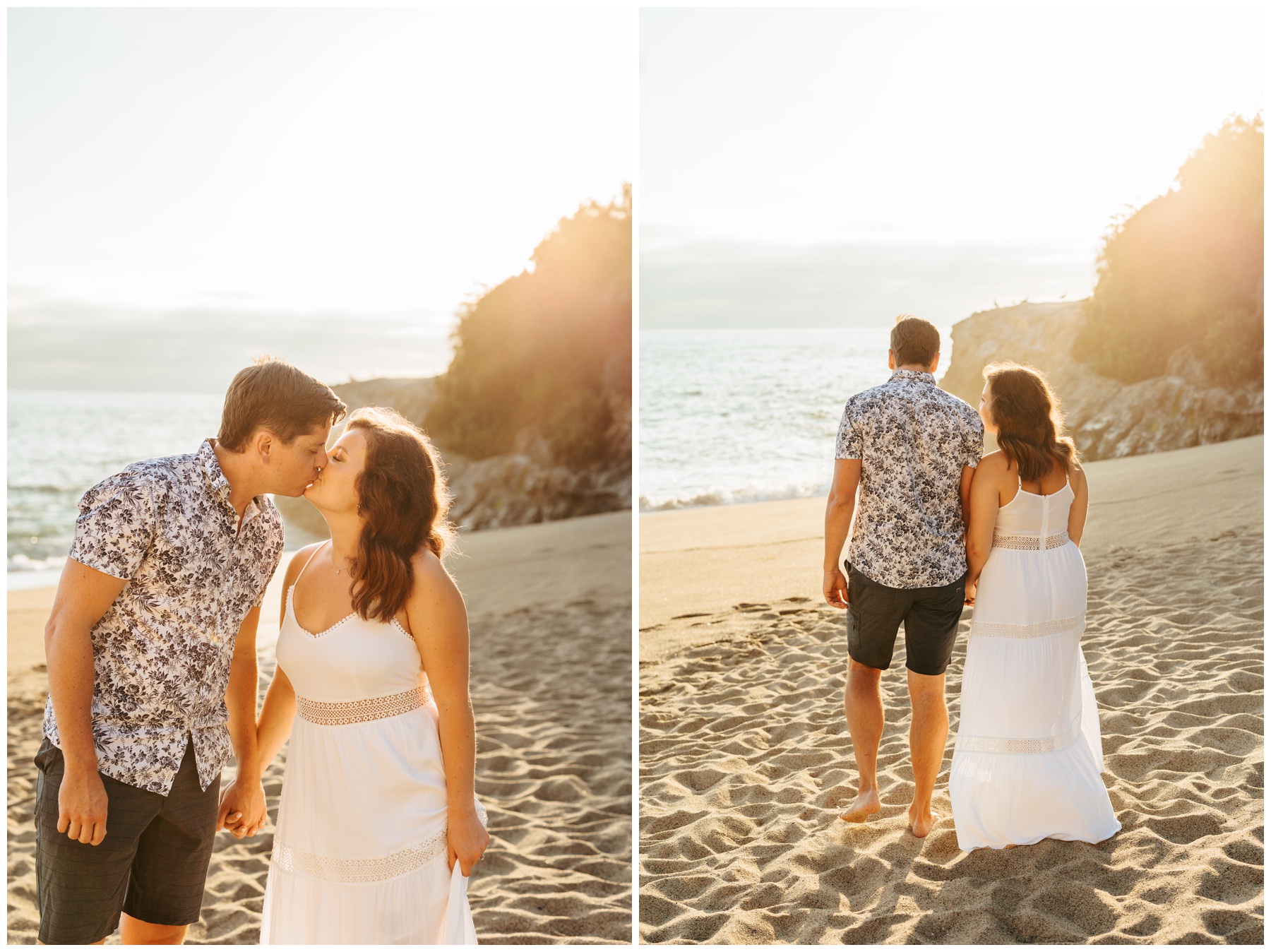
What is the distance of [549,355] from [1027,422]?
10.8 metres

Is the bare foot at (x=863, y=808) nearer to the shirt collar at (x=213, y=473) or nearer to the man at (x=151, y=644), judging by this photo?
the man at (x=151, y=644)

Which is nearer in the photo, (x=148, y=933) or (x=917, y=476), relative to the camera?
(x=148, y=933)

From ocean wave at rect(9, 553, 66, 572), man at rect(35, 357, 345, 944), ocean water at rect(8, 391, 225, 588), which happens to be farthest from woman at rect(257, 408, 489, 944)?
ocean water at rect(8, 391, 225, 588)

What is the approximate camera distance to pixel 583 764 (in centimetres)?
433

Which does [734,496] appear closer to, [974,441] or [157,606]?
[974,441]

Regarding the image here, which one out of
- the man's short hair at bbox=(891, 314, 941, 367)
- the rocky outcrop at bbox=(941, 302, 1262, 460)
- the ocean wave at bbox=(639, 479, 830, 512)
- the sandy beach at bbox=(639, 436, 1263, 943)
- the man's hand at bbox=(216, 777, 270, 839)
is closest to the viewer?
the man's hand at bbox=(216, 777, 270, 839)

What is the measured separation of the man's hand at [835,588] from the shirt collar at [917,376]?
26.6 inches

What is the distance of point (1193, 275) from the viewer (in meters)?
11.5

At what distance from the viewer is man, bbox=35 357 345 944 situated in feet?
5.70

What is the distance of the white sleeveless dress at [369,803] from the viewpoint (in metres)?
1.82

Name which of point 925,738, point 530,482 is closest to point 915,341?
point 925,738

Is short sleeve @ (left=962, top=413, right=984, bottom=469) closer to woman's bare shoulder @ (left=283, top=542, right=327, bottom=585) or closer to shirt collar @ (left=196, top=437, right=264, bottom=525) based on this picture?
woman's bare shoulder @ (left=283, top=542, right=327, bottom=585)

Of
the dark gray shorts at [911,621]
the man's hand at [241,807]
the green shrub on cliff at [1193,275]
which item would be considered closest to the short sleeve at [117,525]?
the man's hand at [241,807]

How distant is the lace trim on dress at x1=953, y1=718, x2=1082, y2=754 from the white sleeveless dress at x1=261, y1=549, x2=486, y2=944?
5.95ft
